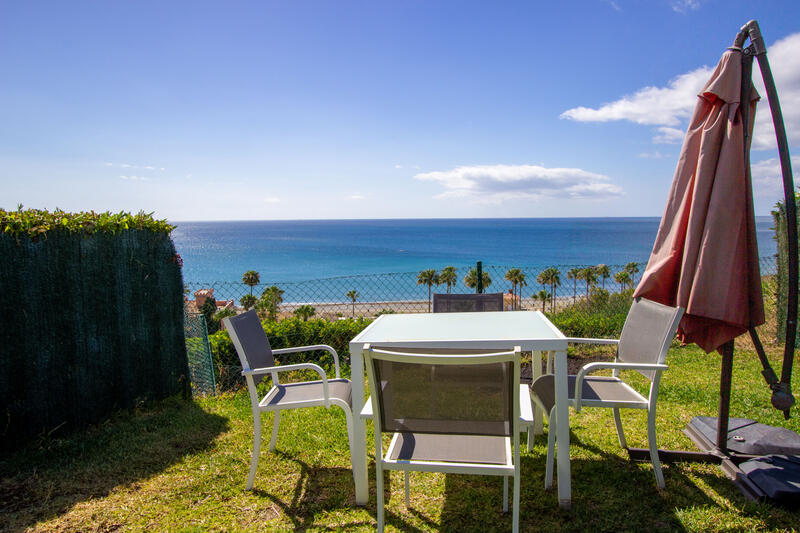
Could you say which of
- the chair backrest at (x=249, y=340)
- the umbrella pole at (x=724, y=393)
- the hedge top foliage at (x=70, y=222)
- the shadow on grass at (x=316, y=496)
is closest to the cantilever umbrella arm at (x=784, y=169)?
the umbrella pole at (x=724, y=393)

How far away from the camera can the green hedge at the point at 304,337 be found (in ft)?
17.4

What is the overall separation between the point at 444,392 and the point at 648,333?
1.44 metres

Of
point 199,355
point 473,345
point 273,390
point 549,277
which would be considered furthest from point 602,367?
point 549,277

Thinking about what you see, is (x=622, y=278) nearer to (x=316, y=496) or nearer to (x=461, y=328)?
(x=461, y=328)

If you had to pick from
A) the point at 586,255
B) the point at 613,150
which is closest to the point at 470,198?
the point at 586,255

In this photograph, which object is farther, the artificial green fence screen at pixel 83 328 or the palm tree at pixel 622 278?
the palm tree at pixel 622 278

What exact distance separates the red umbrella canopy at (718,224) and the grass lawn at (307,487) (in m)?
0.87

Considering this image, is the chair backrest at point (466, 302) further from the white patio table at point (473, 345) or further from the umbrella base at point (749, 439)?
the umbrella base at point (749, 439)

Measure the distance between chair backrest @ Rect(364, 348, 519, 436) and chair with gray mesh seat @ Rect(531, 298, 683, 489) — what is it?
735 millimetres

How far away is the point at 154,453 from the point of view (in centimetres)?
295

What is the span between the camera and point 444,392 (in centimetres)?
168

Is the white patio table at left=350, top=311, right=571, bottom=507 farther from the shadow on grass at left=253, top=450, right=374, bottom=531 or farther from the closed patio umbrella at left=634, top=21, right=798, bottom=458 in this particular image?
the closed patio umbrella at left=634, top=21, right=798, bottom=458

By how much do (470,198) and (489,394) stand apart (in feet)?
242

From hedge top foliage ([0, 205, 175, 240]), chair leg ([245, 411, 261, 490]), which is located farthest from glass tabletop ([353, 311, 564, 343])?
hedge top foliage ([0, 205, 175, 240])
